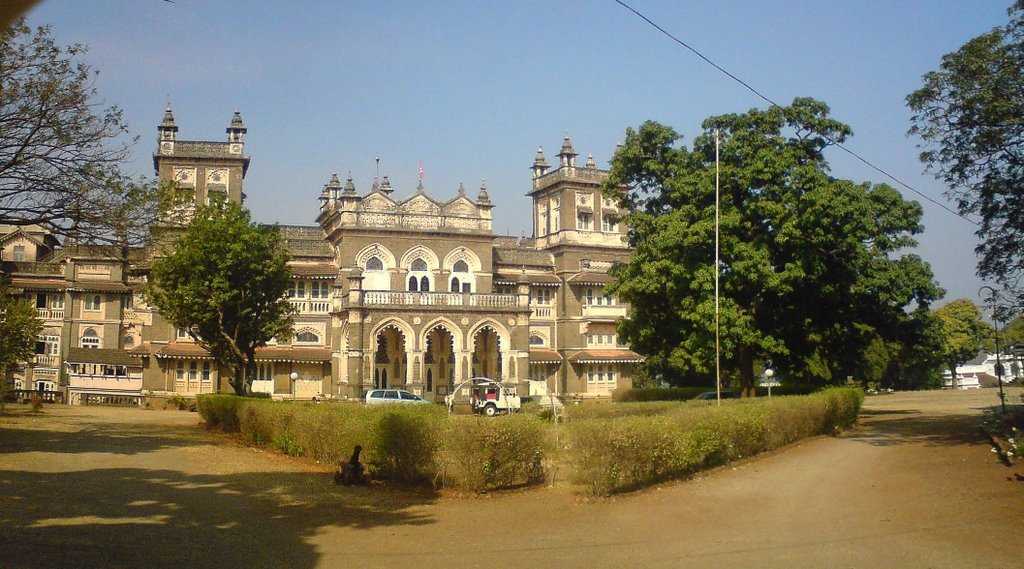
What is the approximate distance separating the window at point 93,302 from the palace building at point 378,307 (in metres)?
0.12

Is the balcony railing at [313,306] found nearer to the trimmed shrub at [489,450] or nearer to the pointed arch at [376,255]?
the pointed arch at [376,255]

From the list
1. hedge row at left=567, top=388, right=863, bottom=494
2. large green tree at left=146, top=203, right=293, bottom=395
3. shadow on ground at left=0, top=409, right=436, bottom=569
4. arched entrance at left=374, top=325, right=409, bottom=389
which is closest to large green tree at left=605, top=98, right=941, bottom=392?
hedge row at left=567, top=388, right=863, bottom=494

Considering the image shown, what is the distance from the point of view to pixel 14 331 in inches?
1318

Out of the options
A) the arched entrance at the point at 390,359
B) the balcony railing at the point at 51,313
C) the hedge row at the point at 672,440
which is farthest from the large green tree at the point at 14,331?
the hedge row at the point at 672,440

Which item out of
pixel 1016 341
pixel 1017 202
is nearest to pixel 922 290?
pixel 1016 341

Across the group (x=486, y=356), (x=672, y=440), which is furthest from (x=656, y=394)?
(x=672, y=440)

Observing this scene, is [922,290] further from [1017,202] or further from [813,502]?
[813,502]

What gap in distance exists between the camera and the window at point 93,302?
49.2m

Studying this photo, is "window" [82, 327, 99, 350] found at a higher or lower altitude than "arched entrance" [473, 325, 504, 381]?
higher

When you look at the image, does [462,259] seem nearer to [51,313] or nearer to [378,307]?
[378,307]

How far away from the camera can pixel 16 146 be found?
62.9 feet

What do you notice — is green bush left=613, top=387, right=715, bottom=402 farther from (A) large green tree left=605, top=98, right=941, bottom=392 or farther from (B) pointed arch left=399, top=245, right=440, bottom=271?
(B) pointed arch left=399, top=245, right=440, bottom=271

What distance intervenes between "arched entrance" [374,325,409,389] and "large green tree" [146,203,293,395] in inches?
587

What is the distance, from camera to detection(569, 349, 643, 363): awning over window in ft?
163
